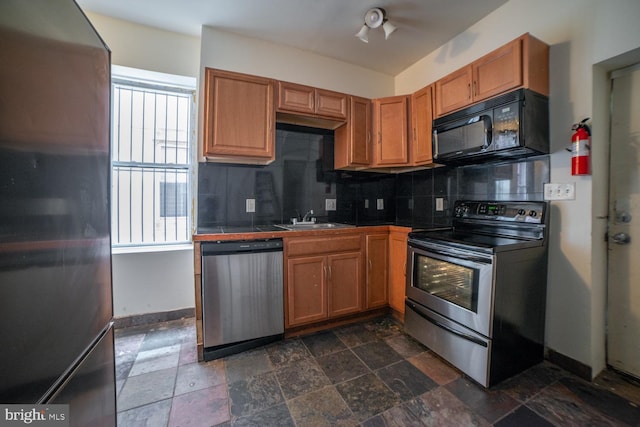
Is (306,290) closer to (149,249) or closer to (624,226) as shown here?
(149,249)

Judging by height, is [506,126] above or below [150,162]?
above

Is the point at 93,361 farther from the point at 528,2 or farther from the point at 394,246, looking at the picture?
the point at 528,2

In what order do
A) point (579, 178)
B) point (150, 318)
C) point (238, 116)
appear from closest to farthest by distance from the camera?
point (579, 178) < point (238, 116) < point (150, 318)

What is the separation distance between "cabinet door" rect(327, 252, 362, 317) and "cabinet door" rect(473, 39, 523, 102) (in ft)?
5.48

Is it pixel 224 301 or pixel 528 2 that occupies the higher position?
pixel 528 2

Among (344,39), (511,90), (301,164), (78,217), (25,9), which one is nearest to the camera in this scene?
(25,9)

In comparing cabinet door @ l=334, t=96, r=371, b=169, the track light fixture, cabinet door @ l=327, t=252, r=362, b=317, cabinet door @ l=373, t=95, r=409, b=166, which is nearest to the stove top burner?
cabinet door @ l=327, t=252, r=362, b=317

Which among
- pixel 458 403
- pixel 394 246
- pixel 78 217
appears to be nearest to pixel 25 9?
pixel 78 217

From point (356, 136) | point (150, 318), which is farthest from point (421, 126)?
point (150, 318)

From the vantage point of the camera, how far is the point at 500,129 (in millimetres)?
1764

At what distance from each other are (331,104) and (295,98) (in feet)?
1.25

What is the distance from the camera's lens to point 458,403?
1439 mm

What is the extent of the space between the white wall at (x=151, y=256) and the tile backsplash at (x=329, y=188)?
0.60 m

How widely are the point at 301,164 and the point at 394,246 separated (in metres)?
1.32
